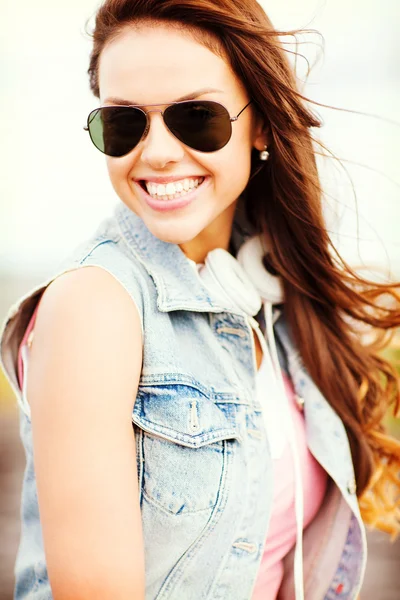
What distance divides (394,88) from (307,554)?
5559 mm

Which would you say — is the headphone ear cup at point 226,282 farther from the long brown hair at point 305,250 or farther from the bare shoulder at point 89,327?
the bare shoulder at point 89,327

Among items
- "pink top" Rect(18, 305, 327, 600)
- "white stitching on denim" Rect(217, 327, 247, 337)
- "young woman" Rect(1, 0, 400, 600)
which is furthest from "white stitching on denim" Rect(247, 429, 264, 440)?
"white stitching on denim" Rect(217, 327, 247, 337)

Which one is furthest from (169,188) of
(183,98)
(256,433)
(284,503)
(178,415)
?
(284,503)

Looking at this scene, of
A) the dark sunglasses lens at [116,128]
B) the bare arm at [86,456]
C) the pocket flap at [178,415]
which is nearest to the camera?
the bare arm at [86,456]

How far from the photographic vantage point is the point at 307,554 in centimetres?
193

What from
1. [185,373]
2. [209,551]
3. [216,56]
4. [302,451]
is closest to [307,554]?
[302,451]

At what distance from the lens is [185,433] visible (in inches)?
55.7

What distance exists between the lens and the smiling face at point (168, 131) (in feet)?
4.80

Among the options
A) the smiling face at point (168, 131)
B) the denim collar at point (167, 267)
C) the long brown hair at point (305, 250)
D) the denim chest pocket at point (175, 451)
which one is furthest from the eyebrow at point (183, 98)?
the denim chest pocket at point (175, 451)

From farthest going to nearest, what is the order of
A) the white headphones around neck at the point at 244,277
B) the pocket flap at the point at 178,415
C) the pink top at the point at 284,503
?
1. the white headphones around neck at the point at 244,277
2. the pink top at the point at 284,503
3. the pocket flap at the point at 178,415

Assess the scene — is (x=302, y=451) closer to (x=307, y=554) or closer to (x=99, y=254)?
(x=307, y=554)

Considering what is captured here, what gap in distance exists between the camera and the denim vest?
4.62ft

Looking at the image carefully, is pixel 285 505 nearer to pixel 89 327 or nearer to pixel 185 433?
pixel 185 433

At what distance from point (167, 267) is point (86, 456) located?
596 millimetres
